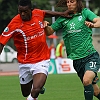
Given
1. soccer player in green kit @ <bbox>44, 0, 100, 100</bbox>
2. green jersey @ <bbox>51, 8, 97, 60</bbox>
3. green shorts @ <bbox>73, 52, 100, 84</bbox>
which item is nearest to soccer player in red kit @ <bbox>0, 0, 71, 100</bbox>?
soccer player in green kit @ <bbox>44, 0, 100, 100</bbox>

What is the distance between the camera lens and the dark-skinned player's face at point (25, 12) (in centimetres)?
1046

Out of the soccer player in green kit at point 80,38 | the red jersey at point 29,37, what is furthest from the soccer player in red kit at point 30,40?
the soccer player in green kit at point 80,38

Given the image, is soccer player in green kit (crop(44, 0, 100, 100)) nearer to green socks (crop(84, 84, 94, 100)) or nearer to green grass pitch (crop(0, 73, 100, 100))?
green socks (crop(84, 84, 94, 100))

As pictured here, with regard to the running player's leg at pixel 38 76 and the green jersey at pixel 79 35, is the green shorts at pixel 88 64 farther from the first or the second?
the running player's leg at pixel 38 76

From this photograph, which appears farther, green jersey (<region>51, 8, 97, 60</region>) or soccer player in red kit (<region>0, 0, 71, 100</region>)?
green jersey (<region>51, 8, 97, 60</region>)

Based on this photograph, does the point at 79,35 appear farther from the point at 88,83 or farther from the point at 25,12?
the point at 25,12

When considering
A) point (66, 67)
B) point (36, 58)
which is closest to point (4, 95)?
point (36, 58)

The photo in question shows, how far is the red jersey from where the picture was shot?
10.6 meters

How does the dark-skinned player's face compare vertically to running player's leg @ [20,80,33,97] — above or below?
above

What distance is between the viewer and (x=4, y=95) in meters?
14.8

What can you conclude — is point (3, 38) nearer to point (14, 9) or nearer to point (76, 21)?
point (76, 21)

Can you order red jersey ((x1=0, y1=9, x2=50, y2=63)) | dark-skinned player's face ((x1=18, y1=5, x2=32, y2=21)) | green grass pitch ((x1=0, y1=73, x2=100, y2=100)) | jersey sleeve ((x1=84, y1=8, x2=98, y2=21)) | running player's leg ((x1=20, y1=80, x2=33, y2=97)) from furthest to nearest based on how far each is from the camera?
green grass pitch ((x1=0, y1=73, x2=100, y2=100)) < running player's leg ((x1=20, y1=80, x2=33, y2=97)) < jersey sleeve ((x1=84, y1=8, x2=98, y2=21)) < red jersey ((x1=0, y1=9, x2=50, y2=63)) < dark-skinned player's face ((x1=18, y1=5, x2=32, y2=21))

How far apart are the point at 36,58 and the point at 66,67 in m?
16.1

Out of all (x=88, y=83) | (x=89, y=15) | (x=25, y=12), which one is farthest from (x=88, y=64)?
(x=25, y=12)
